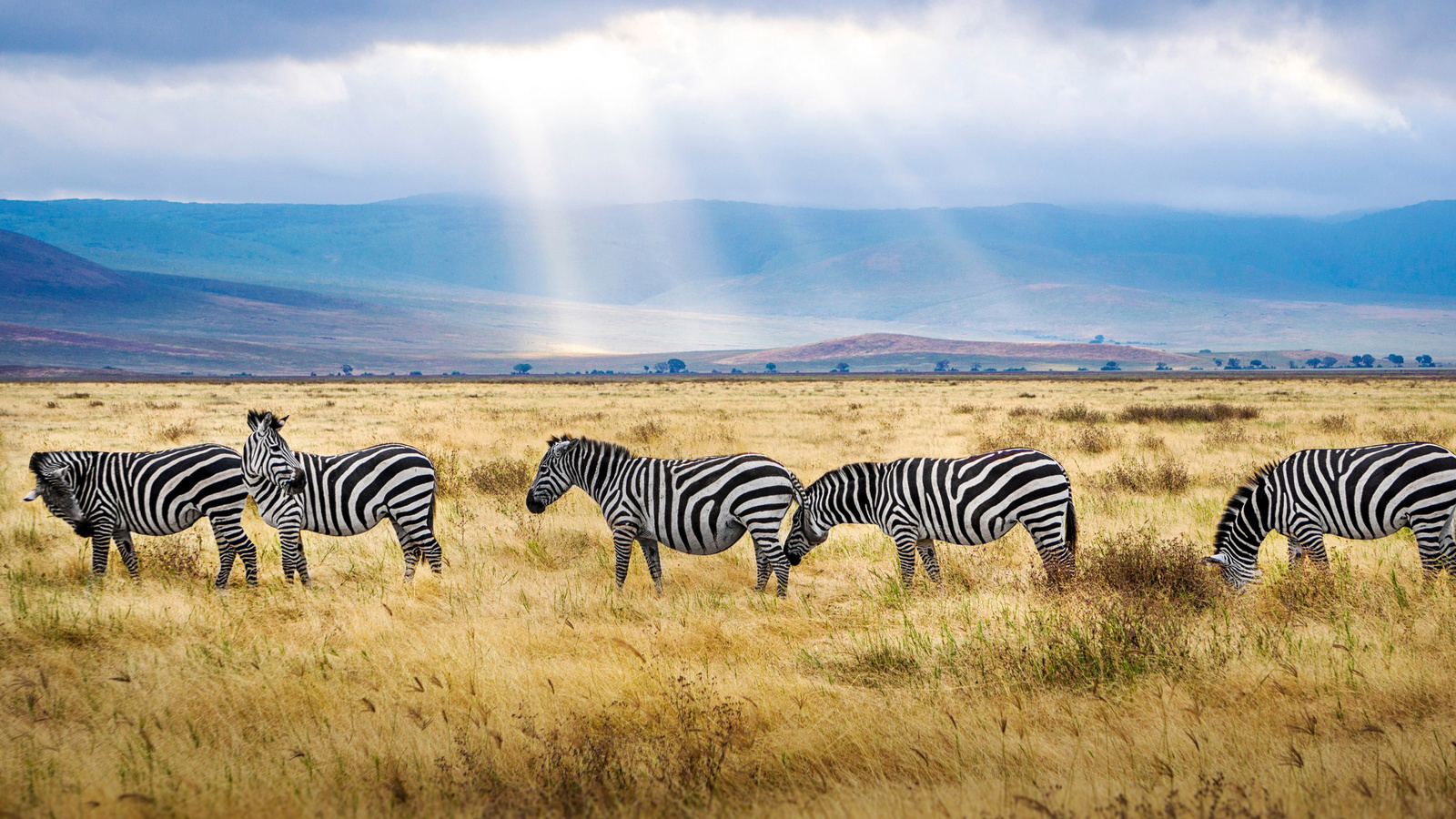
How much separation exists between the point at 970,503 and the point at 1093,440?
16.4 m

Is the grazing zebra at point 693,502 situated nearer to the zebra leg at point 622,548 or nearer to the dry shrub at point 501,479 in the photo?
the zebra leg at point 622,548

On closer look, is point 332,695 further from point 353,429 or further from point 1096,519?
point 353,429

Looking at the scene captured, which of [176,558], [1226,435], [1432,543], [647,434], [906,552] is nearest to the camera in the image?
[1432,543]

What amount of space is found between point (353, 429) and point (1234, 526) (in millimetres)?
28545

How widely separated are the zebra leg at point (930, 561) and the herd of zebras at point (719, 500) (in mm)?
22

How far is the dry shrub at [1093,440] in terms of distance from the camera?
23.6 meters

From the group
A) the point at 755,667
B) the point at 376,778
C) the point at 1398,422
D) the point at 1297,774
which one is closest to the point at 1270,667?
the point at 1297,774

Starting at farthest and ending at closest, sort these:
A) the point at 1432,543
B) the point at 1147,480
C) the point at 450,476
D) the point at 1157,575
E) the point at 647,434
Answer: the point at 647,434 → the point at 450,476 → the point at 1147,480 → the point at 1157,575 → the point at 1432,543

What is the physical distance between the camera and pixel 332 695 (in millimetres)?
6551

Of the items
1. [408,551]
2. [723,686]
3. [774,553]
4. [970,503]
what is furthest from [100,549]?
[970,503]

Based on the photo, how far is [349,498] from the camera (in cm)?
1024

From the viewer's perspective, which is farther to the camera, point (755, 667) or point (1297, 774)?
point (755, 667)

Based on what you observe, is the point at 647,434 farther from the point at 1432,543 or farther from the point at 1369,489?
the point at 1432,543

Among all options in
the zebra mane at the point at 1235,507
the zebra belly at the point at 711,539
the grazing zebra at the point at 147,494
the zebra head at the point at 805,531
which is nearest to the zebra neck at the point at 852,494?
the zebra head at the point at 805,531
